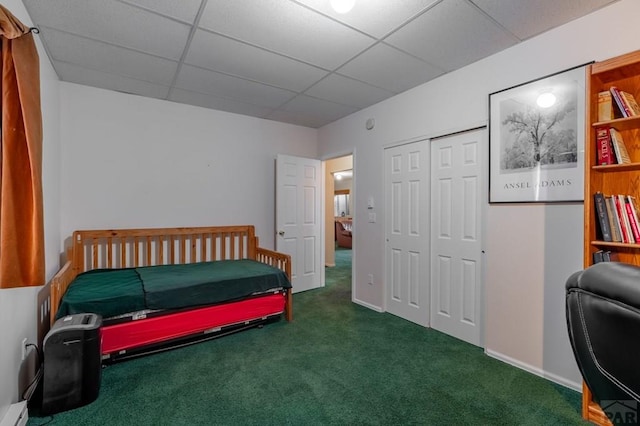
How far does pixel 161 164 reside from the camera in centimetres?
347

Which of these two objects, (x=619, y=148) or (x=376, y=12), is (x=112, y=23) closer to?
(x=376, y=12)

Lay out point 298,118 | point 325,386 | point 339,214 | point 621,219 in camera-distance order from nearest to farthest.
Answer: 1. point 621,219
2. point 325,386
3. point 298,118
4. point 339,214

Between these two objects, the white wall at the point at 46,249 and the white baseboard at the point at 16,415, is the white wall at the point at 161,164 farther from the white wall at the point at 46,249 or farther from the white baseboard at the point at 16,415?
the white baseboard at the point at 16,415

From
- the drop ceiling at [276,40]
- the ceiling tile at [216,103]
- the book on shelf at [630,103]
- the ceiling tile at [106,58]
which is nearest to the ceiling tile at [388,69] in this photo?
the drop ceiling at [276,40]

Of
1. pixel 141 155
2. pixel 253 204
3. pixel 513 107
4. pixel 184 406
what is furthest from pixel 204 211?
pixel 513 107

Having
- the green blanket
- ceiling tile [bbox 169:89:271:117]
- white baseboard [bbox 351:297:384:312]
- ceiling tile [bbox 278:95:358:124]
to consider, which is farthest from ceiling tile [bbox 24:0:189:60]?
white baseboard [bbox 351:297:384:312]

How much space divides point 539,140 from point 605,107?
448 millimetres

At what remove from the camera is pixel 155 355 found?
2459 millimetres

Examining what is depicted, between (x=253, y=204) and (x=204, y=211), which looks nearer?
(x=204, y=211)

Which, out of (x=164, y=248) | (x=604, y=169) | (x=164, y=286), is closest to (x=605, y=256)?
(x=604, y=169)

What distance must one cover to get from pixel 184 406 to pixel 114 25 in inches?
103

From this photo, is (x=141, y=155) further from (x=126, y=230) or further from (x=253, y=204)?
(x=253, y=204)

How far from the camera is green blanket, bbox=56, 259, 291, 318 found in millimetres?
2223

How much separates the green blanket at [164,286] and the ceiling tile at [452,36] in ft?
8.07
